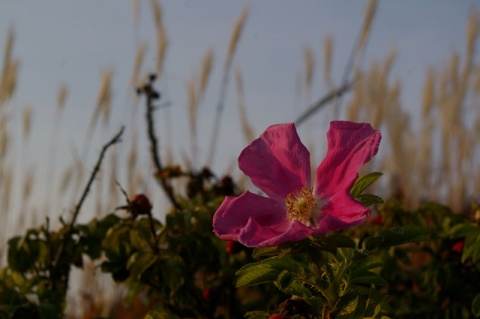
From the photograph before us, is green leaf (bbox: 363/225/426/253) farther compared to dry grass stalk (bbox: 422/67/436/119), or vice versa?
dry grass stalk (bbox: 422/67/436/119)

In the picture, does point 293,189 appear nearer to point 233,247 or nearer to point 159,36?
point 233,247

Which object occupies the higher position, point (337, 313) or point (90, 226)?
point (90, 226)

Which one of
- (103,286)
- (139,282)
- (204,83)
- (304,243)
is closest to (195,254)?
(139,282)

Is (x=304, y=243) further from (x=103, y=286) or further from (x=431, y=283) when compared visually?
(x=103, y=286)

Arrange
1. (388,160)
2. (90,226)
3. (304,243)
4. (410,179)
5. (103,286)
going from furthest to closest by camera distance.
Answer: (388,160), (410,179), (103,286), (90,226), (304,243)

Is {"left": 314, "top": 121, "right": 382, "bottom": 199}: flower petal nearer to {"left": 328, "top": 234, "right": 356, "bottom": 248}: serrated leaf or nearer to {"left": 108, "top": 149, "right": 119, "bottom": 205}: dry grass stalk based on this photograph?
{"left": 328, "top": 234, "right": 356, "bottom": 248}: serrated leaf

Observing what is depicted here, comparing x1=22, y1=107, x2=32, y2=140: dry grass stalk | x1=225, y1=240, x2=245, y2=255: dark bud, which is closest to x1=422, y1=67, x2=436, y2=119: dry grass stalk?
x1=22, y1=107, x2=32, y2=140: dry grass stalk
